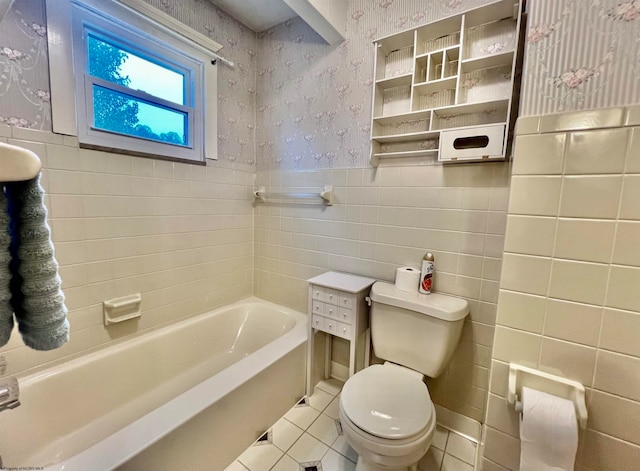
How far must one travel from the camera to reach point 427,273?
136 centimetres

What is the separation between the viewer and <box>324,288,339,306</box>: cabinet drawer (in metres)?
1.49

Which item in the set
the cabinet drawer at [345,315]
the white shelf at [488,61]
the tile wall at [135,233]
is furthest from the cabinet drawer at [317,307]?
the white shelf at [488,61]

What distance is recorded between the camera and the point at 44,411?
46.1 inches

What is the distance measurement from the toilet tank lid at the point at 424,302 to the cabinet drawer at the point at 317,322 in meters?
0.36

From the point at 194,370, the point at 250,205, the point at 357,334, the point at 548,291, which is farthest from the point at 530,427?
the point at 250,205

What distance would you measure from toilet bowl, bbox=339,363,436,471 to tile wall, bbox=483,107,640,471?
0.42 m

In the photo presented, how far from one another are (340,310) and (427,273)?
498mm

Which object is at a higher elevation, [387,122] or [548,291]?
[387,122]

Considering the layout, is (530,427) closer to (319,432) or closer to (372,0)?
(319,432)

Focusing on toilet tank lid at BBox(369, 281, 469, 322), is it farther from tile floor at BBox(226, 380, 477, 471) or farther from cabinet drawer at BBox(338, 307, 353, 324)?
tile floor at BBox(226, 380, 477, 471)

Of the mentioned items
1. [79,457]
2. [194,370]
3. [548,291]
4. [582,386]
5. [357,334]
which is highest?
[548,291]

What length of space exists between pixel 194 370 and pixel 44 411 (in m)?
0.69

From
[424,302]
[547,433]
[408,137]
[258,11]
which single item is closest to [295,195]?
[408,137]

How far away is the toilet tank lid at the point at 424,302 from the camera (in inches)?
47.9
